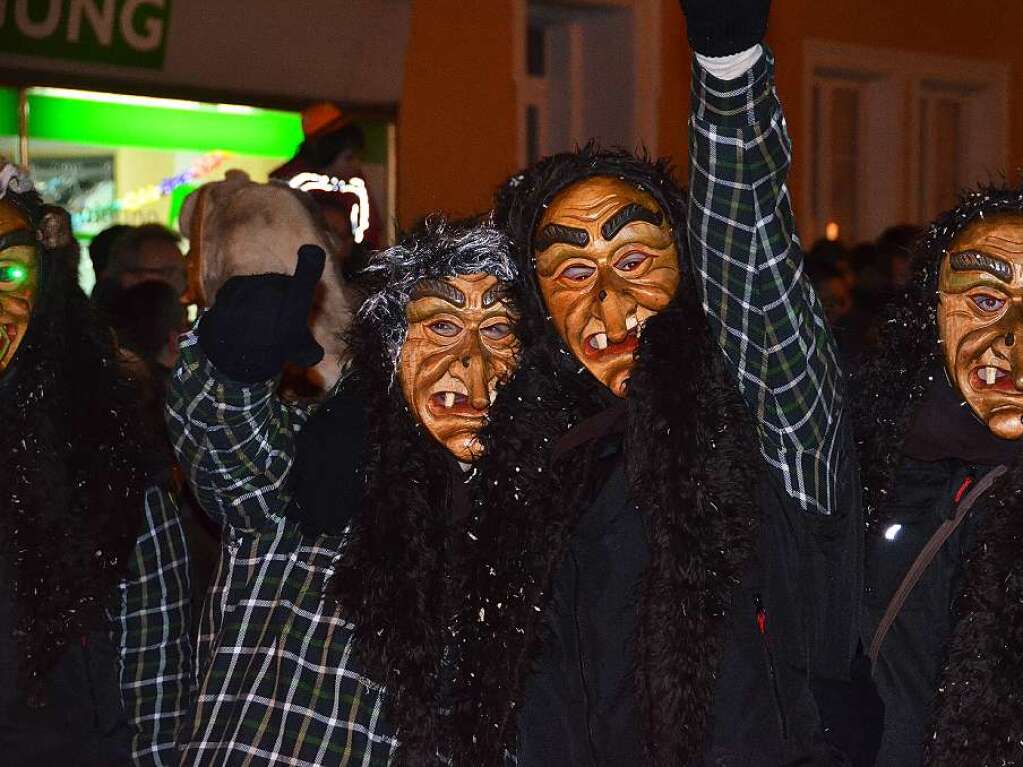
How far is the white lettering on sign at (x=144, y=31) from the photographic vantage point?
28.2ft

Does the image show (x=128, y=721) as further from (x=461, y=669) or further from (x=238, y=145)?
(x=238, y=145)

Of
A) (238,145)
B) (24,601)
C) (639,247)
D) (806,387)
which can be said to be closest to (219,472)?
(24,601)

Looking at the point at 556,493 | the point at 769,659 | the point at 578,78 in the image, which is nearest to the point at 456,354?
the point at 556,493

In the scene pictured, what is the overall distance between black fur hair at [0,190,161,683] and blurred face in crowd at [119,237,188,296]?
2.56 meters

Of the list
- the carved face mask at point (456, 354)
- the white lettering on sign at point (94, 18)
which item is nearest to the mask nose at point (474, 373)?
the carved face mask at point (456, 354)

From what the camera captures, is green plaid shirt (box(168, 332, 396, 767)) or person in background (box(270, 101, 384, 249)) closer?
green plaid shirt (box(168, 332, 396, 767))

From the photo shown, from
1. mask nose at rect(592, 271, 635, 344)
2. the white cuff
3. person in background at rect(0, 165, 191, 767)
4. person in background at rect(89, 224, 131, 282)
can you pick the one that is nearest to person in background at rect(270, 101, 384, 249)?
person in background at rect(89, 224, 131, 282)

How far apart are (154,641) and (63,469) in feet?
1.26

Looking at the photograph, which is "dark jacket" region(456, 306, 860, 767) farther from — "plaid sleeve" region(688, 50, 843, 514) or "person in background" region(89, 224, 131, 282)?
"person in background" region(89, 224, 131, 282)

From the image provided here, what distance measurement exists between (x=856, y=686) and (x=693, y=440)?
0.48 m

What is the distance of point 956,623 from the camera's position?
3.02 meters

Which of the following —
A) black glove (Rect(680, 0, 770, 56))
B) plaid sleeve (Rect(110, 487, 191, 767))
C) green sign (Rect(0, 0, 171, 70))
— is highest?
green sign (Rect(0, 0, 171, 70))

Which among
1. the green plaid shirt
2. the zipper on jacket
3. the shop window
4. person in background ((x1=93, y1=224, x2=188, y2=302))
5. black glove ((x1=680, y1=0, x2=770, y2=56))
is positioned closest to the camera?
black glove ((x1=680, y1=0, x2=770, y2=56))

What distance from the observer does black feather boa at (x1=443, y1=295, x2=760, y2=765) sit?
2.74 meters
